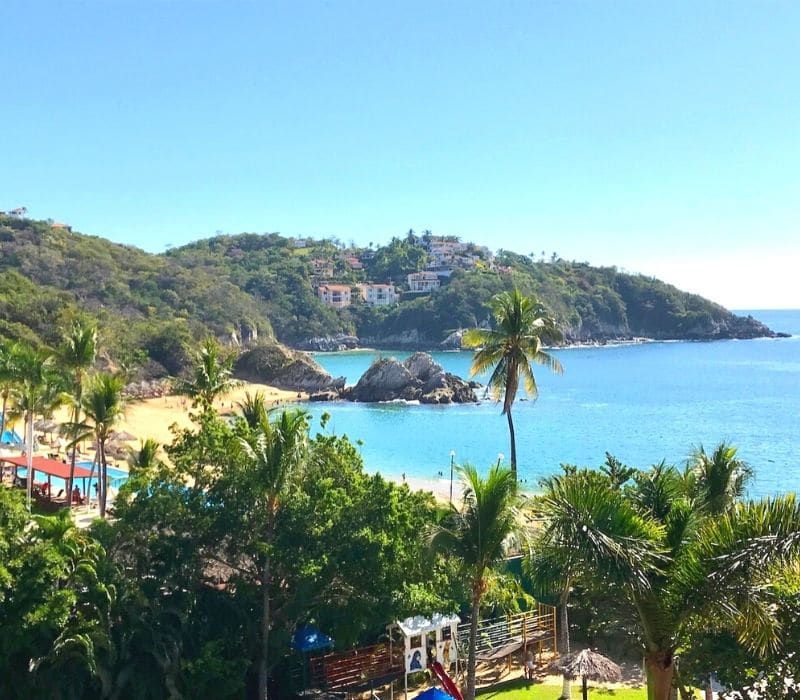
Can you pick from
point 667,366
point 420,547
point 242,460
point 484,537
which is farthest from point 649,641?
point 667,366

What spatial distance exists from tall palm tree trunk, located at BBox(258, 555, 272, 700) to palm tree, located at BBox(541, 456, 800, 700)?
A: 7.32m

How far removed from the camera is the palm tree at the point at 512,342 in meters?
23.4

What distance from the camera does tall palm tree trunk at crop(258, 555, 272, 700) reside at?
13562mm

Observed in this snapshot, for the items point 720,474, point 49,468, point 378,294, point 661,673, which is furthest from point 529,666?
point 378,294

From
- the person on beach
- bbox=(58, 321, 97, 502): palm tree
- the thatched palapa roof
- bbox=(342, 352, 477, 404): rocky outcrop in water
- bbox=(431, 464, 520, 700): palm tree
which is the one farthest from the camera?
bbox=(342, 352, 477, 404): rocky outcrop in water

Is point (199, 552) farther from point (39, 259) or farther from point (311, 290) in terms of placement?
point (311, 290)

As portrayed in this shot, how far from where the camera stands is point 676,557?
8.52m

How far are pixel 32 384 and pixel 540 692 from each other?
19.2 m

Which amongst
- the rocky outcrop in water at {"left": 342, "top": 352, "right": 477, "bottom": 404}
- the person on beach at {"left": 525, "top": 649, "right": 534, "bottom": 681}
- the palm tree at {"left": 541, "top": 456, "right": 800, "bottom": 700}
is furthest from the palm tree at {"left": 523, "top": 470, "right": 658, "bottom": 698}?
the rocky outcrop in water at {"left": 342, "top": 352, "right": 477, "bottom": 404}

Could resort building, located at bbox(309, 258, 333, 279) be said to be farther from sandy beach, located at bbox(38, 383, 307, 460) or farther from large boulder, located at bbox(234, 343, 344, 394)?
sandy beach, located at bbox(38, 383, 307, 460)

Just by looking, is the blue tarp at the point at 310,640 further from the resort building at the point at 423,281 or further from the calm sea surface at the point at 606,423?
the resort building at the point at 423,281

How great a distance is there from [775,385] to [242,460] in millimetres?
95848

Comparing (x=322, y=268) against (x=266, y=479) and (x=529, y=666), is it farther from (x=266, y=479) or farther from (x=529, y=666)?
(x=266, y=479)

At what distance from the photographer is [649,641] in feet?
27.8
